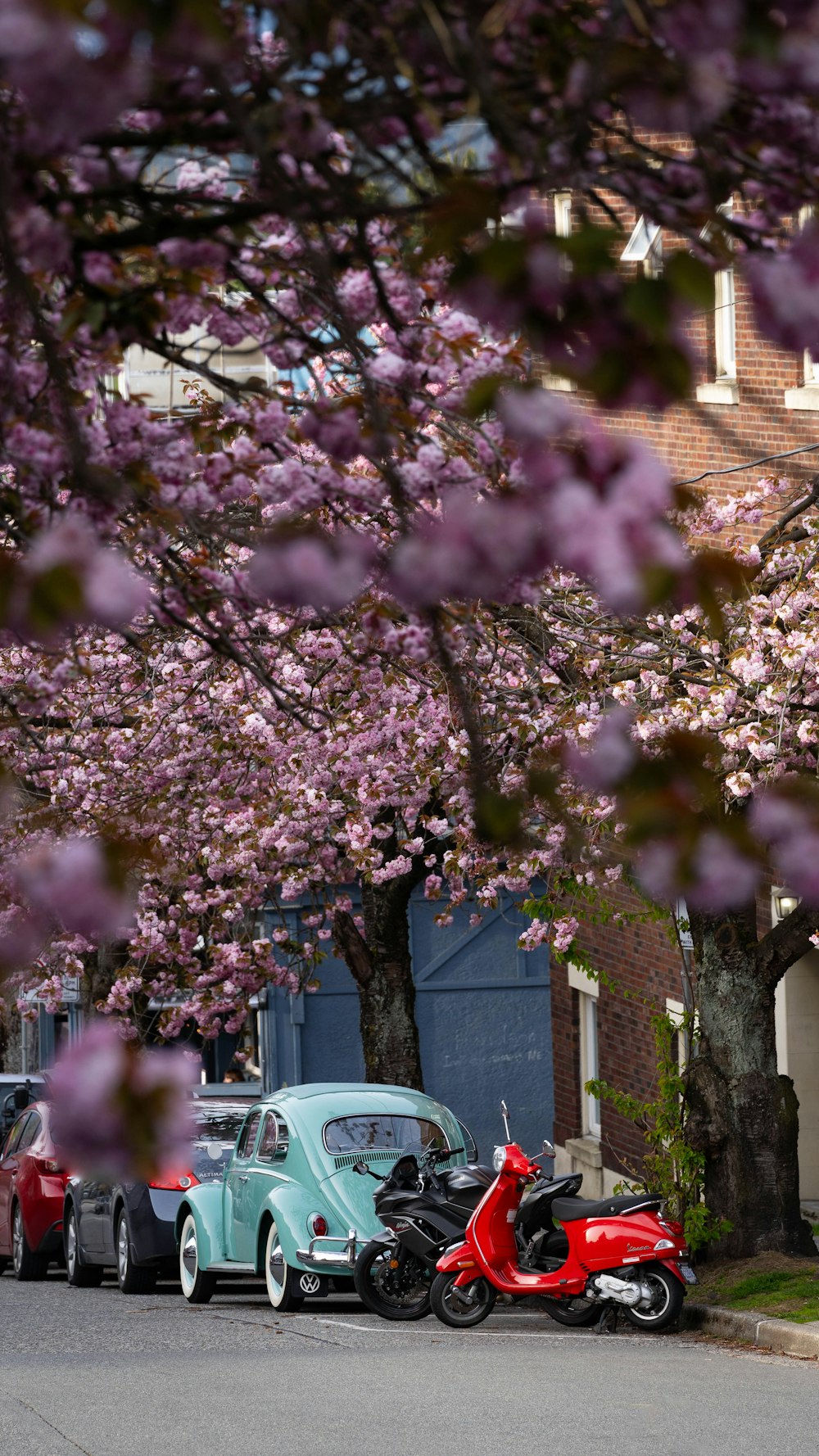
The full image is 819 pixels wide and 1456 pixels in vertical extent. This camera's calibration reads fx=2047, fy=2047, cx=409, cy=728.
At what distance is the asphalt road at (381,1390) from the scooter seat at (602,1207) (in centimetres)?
76

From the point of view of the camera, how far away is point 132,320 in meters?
4.57

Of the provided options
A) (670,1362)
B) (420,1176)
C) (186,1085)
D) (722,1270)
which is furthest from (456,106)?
(722,1270)

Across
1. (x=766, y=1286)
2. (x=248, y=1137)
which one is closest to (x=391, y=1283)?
(x=248, y=1137)

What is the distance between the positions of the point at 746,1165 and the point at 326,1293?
10.3 ft

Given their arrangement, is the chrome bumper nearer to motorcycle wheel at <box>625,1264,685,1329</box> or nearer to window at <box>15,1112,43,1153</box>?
motorcycle wheel at <box>625,1264,685,1329</box>

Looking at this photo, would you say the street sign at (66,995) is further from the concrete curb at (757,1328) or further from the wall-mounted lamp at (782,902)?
the concrete curb at (757,1328)

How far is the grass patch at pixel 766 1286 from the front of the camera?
Result: 13.1 m

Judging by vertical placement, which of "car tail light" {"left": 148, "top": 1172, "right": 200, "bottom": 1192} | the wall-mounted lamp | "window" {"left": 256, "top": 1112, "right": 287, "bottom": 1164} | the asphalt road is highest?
the wall-mounted lamp

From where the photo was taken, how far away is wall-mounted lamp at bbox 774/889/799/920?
56.7 feet

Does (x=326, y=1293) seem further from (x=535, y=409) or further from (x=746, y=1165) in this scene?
(x=535, y=409)

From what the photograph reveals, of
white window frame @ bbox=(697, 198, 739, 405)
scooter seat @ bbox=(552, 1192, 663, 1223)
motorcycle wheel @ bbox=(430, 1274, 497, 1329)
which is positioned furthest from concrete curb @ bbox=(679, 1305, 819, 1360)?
white window frame @ bbox=(697, 198, 739, 405)

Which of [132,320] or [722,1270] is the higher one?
[132,320]

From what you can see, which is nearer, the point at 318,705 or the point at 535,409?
the point at 535,409

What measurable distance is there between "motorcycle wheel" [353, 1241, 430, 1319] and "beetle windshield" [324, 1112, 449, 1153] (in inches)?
48.1
